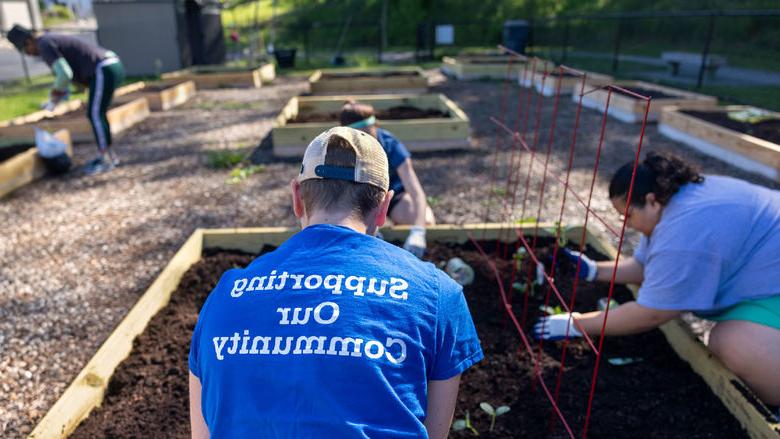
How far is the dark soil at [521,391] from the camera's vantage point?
2219 millimetres

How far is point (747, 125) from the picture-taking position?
270 inches

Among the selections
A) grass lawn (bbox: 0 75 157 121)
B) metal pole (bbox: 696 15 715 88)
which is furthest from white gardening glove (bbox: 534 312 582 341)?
metal pole (bbox: 696 15 715 88)

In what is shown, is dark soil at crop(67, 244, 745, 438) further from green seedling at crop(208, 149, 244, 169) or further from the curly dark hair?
green seedling at crop(208, 149, 244, 169)

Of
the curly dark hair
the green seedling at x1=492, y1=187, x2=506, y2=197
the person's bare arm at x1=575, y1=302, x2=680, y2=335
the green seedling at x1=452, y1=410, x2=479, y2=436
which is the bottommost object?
the green seedling at x1=492, y1=187, x2=506, y2=197

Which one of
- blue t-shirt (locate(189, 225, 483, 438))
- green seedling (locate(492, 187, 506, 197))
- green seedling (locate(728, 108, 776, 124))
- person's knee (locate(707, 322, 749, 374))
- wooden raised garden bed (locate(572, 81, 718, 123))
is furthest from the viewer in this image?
wooden raised garden bed (locate(572, 81, 718, 123))

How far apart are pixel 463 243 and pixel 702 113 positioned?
5.71 metres

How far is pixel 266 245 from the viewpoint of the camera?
3.75 meters

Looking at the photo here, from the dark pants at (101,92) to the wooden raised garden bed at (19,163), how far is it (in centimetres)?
71

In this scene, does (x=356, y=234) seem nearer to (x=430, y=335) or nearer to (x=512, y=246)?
(x=430, y=335)

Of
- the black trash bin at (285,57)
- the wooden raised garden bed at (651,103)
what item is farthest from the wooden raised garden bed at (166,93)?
the wooden raised garden bed at (651,103)

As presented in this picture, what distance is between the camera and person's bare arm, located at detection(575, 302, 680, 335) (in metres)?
2.42

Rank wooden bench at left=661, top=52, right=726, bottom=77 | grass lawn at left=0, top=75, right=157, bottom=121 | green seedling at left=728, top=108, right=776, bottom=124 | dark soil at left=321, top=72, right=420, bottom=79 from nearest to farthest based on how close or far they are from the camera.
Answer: green seedling at left=728, top=108, right=776, bottom=124 < grass lawn at left=0, top=75, right=157, bottom=121 < wooden bench at left=661, top=52, right=726, bottom=77 < dark soil at left=321, top=72, right=420, bottom=79

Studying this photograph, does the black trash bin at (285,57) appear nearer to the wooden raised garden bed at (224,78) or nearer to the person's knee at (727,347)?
the wooden raised garden bed at (224,78)

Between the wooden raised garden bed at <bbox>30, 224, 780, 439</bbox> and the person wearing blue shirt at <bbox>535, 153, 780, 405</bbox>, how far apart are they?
0.53 ft
